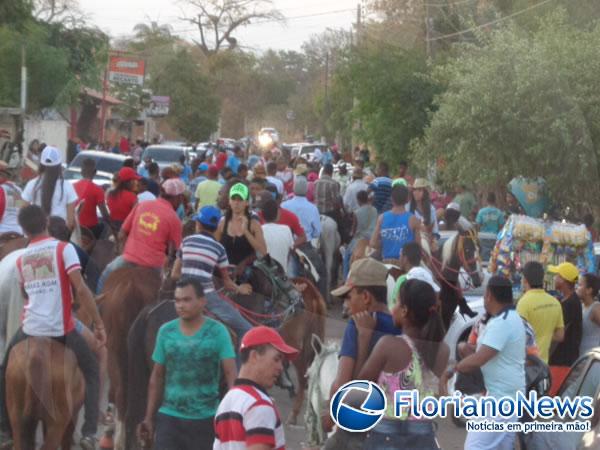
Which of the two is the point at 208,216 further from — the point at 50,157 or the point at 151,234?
the point at 50,157

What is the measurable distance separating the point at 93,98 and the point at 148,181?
1828 inches

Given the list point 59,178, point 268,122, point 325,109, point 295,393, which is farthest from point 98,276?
point 268,122

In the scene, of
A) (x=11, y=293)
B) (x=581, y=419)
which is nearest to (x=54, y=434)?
(x=11, y=293)

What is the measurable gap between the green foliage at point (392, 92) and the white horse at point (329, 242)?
11353mm

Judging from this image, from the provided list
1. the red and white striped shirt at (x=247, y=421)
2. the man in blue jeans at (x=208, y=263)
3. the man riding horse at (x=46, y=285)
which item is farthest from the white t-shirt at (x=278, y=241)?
the red and white striped shirt at (x=247, y=421)

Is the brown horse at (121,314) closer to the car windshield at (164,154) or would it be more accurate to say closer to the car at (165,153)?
the car at (165,153)

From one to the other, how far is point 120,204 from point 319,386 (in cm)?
725

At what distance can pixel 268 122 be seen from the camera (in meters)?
95.3

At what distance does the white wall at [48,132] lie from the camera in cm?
4262

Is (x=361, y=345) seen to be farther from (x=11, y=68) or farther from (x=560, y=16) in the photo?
(x=11, y=68)

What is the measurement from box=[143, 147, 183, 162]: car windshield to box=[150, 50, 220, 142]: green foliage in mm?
27148

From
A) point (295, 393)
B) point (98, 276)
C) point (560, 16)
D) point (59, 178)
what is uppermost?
point (560, 16)

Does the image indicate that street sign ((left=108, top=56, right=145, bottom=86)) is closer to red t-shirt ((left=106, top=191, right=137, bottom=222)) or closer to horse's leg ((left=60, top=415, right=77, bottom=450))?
red t-shirt ((left=106, top=191, right=137, bottom=222))

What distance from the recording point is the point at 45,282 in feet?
31.3
